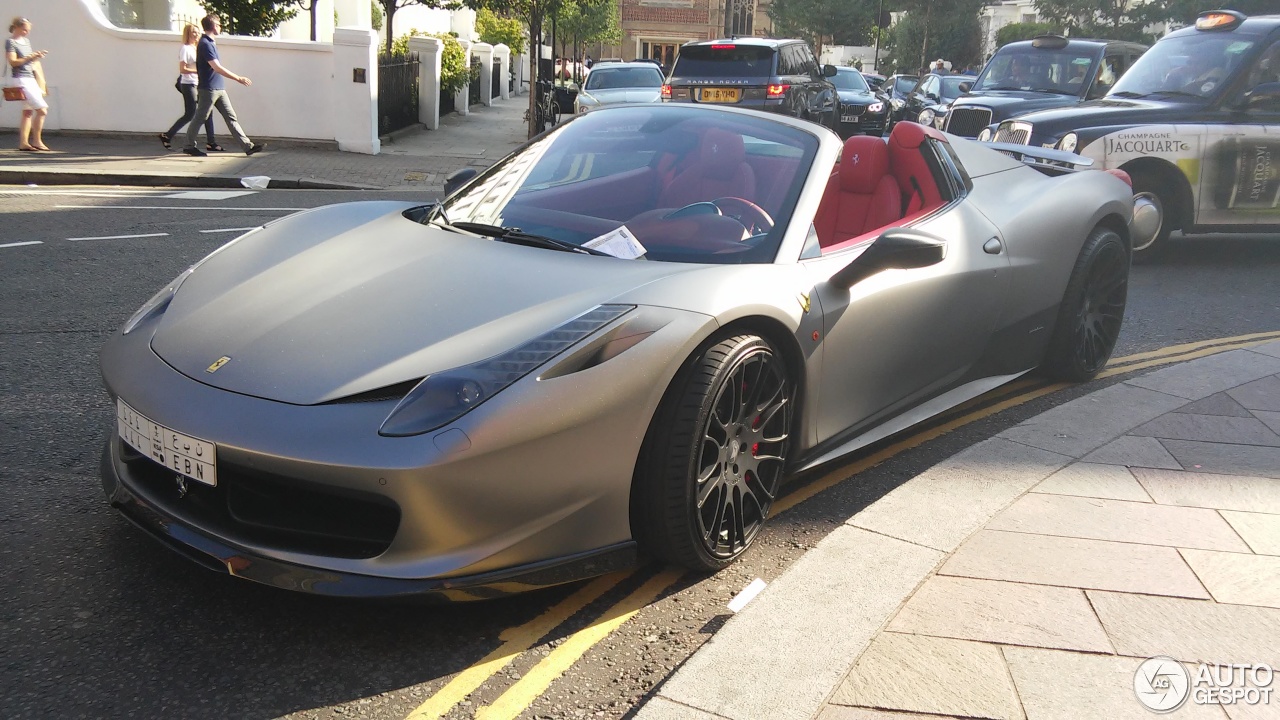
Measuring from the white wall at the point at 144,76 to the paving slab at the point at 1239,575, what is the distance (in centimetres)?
1419

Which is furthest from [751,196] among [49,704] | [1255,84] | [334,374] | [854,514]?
[1255,84]

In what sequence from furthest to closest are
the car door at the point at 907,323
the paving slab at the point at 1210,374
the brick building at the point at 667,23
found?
the brick building at the point at 667,23 → the paving slab at the point at 1210,374 → the car door at the point at 907,323

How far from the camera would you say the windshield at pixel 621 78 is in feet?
65.4

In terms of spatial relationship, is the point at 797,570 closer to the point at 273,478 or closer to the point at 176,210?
the point at 273,478

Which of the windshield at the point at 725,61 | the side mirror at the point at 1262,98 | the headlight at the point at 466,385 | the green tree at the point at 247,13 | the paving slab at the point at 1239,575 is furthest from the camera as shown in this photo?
the green tree at the point at 247,13

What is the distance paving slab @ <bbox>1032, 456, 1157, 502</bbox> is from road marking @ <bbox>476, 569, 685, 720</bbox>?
4.78ft

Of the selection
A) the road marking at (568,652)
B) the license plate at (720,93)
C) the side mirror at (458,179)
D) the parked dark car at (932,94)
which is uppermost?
the parked dark car at (932,94)

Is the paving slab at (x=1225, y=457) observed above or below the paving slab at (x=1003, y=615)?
above

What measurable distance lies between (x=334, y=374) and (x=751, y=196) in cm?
163

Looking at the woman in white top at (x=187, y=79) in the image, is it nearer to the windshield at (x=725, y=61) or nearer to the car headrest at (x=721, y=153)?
the windshield at (x=725, y=61)

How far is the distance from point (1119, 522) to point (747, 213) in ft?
5.09

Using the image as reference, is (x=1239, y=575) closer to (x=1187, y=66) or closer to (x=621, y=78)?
(x=1187, y=66)

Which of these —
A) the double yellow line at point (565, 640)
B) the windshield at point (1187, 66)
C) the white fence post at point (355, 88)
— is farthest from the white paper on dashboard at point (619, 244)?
the white fence post at point (355, 88)

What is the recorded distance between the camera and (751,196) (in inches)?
148
